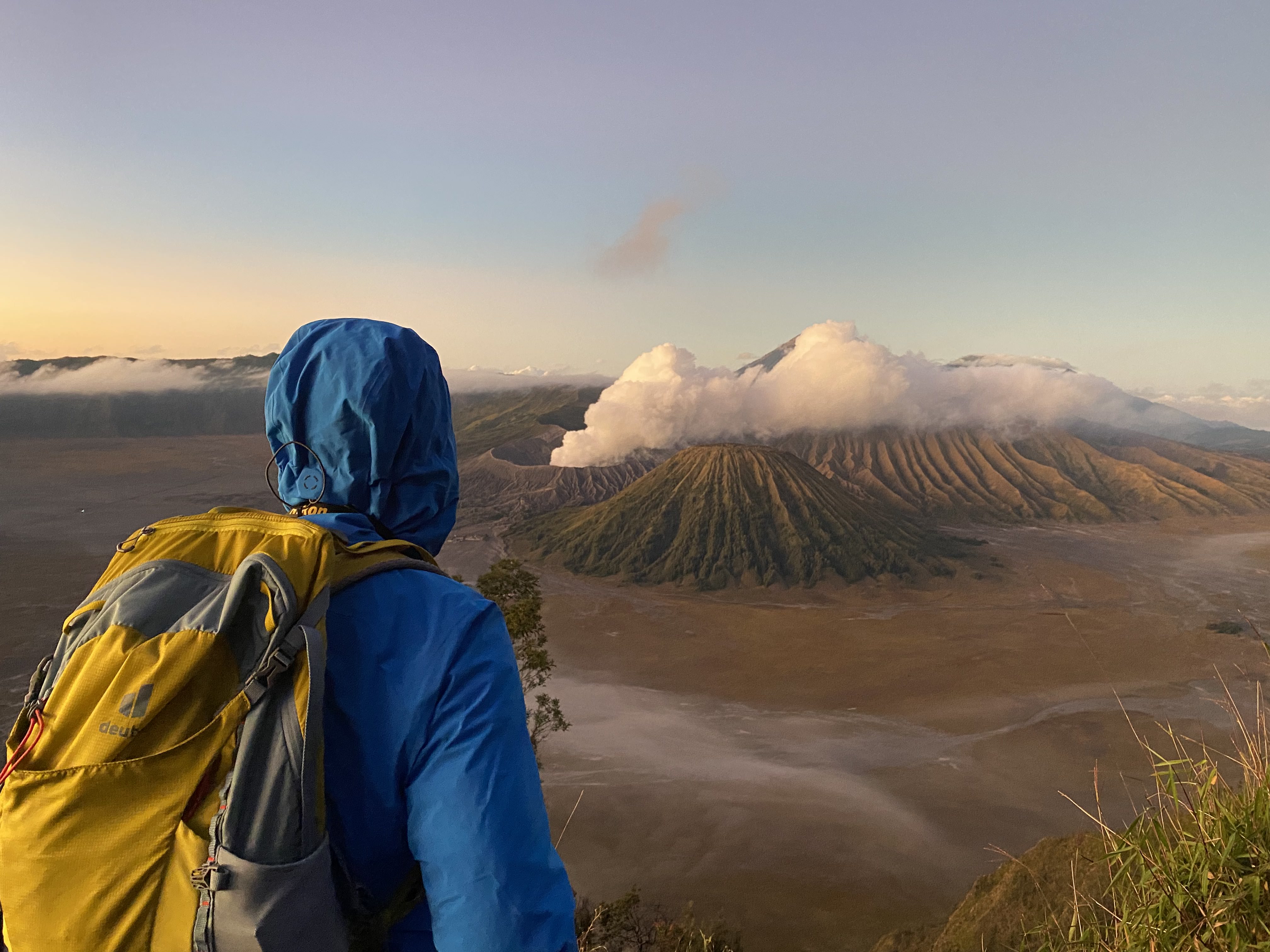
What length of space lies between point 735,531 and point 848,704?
29242 millimetres

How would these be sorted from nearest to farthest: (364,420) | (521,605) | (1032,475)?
1. (364,420)
2. (521,605)
3. (1032,475)

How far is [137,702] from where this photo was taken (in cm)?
82

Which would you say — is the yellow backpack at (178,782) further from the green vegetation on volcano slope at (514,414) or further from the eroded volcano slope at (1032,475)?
the green vegetation on volcano slope at (514,414)

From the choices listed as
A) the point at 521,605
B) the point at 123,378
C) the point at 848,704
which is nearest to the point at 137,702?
the point at 521,605

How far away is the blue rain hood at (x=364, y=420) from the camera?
1.25m

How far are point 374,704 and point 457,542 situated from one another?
64.6 metres

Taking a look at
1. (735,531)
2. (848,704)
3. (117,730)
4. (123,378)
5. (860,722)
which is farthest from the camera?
(123,378)

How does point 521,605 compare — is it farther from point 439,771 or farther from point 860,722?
point 860,722

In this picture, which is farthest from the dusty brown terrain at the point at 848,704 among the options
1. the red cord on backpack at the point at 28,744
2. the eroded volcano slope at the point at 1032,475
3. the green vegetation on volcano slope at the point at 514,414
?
→ the green vegetation on volcano slope at the point at 514,414

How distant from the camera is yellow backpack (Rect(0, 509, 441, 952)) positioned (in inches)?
31.8

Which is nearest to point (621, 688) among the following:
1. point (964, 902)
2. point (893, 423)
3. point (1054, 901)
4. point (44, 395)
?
point (964, 902)

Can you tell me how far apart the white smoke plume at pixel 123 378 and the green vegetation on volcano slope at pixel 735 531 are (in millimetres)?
103021

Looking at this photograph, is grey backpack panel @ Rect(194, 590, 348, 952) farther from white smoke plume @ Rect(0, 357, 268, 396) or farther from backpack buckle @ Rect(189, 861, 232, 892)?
white smoke plume @ Rect(0, 357, 268, 396)

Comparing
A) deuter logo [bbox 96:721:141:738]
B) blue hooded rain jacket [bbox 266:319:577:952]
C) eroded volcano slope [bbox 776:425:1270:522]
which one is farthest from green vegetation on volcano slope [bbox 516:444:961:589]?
deuter logo [bbox 96:721:141:738]
